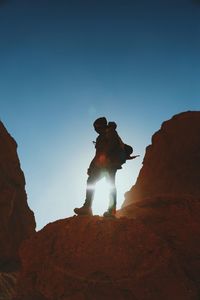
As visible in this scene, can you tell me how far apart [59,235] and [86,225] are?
0.57 metres

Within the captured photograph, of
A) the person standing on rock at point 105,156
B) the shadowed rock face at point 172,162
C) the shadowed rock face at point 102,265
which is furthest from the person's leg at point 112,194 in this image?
the shadowed rock face at point 172,162

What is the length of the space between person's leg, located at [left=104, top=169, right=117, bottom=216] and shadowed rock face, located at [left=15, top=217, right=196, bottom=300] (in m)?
0.69

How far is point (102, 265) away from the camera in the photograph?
5.74m

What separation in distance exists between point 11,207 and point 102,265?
40.2 feet

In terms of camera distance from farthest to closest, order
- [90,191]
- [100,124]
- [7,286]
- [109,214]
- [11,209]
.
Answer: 1. [11,209]
2. [7,286]
3. [100,124]
4. [90,191]
5. [109,214]

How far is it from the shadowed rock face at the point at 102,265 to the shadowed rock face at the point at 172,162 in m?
6.48

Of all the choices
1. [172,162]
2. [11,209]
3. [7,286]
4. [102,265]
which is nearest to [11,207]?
Result: [11,209]

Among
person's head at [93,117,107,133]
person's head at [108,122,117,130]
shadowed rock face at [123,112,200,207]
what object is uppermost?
shadowed rock face at [123,112,200,207]

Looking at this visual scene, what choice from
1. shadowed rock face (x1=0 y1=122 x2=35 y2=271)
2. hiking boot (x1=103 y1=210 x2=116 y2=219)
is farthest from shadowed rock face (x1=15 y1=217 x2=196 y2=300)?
shadowed rock face (x1=0 y1=122 x2=35 y2=271)

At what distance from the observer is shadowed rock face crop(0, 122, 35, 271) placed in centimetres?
1550

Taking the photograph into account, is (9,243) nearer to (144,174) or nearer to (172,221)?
(144,174)

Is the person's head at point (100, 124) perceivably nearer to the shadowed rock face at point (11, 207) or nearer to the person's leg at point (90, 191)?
the person's leg at point (90, 191)

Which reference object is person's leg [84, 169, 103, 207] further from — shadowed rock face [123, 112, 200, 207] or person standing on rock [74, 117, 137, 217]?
shadowed rock face [123, 112, 200, 207]

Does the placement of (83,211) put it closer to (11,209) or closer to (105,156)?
(105,156)
